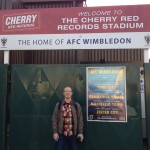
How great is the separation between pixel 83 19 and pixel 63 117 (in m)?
2.20

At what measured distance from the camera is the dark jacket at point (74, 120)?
5.59m

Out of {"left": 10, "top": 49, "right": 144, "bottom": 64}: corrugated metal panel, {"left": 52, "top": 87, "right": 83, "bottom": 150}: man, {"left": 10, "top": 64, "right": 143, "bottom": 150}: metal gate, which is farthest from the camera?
{"left": 10, "top": 49, "right": 144, "bottom": 64}: corrugated metal panel

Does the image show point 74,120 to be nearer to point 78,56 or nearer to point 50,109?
point 50,109

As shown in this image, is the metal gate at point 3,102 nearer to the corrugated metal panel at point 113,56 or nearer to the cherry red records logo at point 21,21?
the cherry red records logo at point 21,21

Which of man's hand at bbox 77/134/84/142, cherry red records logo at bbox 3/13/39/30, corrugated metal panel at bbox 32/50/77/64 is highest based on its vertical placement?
cherry red records logo at bbox 3/13/39/30

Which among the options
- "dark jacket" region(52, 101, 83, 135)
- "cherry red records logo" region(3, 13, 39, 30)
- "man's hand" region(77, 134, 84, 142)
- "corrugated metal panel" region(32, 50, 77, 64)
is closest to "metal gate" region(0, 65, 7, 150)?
"cherry red records logo" region(3, 13, 39, 30)

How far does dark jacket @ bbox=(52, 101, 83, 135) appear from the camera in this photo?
5.59m

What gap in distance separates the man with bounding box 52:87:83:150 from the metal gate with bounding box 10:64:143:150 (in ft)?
1.53

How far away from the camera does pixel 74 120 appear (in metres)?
5.59

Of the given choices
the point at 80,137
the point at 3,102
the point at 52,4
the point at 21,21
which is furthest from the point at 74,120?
the point at 52,4

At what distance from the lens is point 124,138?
5.97m

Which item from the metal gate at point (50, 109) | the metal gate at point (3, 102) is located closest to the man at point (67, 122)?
the metal gate at point (50, 109)

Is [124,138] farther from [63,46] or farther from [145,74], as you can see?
[63,46]

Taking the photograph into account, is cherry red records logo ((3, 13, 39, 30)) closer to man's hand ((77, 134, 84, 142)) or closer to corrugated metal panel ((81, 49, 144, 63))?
man's hand ((77, 134, 84, 142))
